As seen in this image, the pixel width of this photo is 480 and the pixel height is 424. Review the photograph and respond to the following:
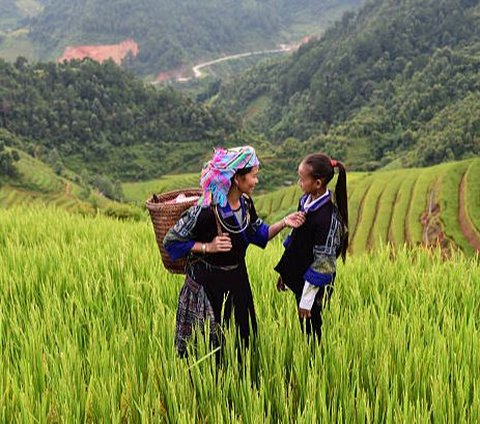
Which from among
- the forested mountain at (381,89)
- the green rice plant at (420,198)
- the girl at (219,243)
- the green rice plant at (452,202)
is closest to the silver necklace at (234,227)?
the girl at (219,243)

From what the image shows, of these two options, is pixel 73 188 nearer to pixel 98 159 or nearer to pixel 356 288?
pixel 98 159

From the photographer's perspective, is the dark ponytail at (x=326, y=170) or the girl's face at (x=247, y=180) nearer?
the girl's face at (x=247, y=180)

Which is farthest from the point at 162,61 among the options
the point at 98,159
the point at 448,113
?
the point at 448,113

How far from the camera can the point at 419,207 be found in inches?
1750

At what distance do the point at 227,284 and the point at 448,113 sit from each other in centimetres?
8492

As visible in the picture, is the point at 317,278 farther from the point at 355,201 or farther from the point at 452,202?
the point at 355,201

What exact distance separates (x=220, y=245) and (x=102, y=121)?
93501 mm

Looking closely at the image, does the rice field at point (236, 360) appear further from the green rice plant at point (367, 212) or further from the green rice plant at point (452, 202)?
the green rice plant at point (367, 212)

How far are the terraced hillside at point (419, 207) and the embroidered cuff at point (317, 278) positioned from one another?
113ft

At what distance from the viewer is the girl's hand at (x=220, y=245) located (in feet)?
8.50

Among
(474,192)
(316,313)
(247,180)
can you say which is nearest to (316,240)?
(316,313)

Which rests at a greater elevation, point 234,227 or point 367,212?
point 234,227

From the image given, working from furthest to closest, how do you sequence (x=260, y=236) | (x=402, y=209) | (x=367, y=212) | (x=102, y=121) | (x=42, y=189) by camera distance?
(x=102, y=121) < (x=42, y=189) < (x=367, y=212) < (x=402, y=209) < (x=260, y=236)

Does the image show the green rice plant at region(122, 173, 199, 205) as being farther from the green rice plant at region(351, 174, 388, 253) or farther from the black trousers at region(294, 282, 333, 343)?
the black trousers at region(294, 282, 333, 343)
